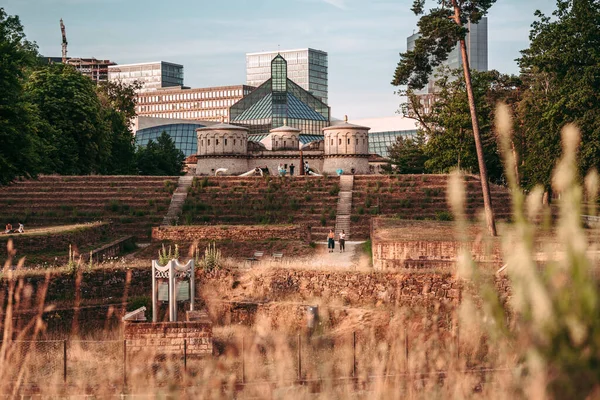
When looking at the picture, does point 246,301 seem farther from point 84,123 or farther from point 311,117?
point 311,117

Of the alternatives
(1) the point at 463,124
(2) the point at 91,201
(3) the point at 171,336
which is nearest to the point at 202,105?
(1) the point at 463,124

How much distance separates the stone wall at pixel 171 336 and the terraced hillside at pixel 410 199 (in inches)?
1088

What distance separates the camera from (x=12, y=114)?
117ft

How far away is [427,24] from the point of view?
2845 centimetres

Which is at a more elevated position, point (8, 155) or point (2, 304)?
point (8, 155)

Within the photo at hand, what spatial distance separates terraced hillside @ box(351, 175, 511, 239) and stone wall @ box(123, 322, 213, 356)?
27640 millimetres

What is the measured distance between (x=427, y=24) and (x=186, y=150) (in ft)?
341

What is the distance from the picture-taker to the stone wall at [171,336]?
669 inches

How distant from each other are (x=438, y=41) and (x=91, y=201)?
2775cm

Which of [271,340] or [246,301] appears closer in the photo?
[271,340]

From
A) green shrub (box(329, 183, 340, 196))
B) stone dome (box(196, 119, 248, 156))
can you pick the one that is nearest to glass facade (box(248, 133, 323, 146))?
stone dome (box(196, 119, 248, 156))

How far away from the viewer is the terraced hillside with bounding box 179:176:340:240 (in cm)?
4631

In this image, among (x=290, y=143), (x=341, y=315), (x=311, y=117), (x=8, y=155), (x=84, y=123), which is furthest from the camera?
(x=311, y=117)

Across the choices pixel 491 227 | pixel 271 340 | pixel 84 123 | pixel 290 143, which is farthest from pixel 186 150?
pixel 271 340
